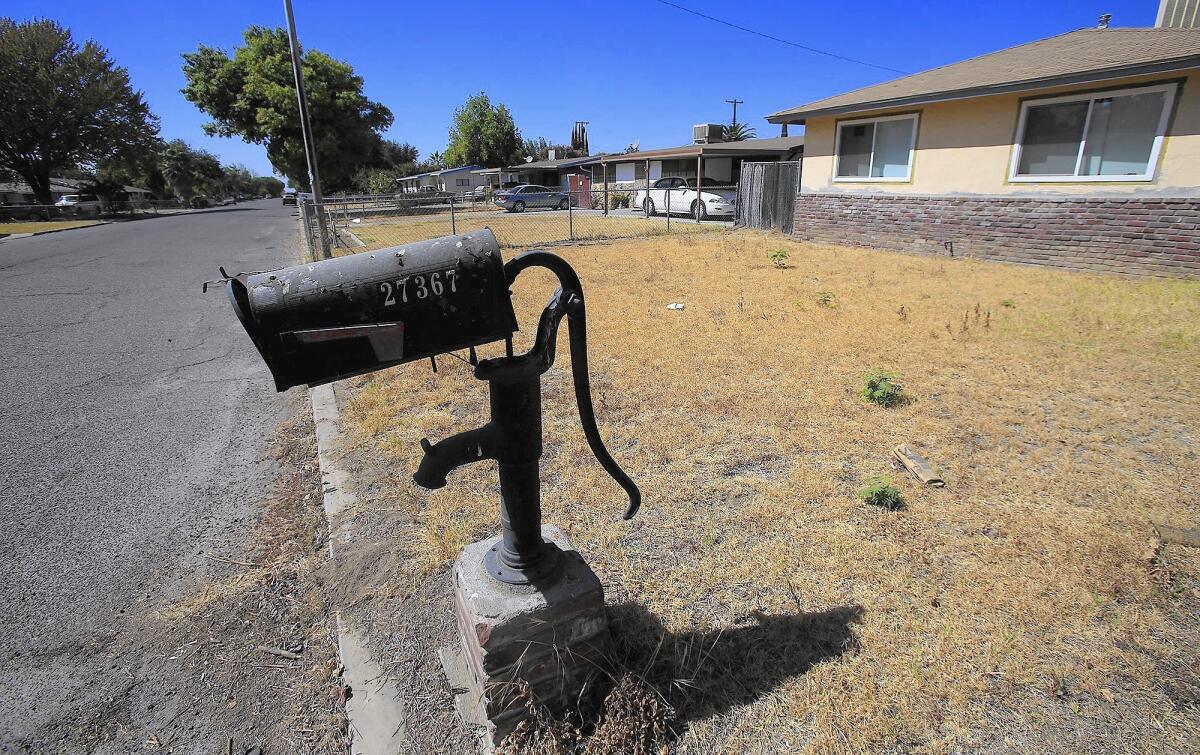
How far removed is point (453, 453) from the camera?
1.76m

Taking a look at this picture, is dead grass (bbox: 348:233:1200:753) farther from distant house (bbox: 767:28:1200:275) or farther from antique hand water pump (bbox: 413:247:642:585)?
distant house (bbox: 767:28:1200:275)

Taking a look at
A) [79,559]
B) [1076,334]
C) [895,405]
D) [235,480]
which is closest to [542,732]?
[79,559]

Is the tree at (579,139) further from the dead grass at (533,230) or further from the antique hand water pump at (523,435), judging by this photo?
the antique hand water pump at (523,435)

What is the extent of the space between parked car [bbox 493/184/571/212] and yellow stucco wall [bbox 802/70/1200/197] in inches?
801

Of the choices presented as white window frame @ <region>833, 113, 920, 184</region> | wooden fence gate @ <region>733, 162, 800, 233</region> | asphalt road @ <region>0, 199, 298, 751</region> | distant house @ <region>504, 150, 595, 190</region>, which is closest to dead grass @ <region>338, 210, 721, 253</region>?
wooden fence gate @ <region>733, 162, 800, 233</region>

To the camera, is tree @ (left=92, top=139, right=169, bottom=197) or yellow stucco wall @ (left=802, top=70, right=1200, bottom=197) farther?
tree @ (left=92, top=139, right=169, bottom=197)

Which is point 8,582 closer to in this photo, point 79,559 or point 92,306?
point 79,559

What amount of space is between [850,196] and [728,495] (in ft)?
39.8

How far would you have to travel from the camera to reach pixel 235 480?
3.75 metres

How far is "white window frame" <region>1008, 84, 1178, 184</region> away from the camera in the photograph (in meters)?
8.69

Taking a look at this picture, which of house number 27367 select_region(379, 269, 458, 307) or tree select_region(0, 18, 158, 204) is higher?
tree select_region(0, 18, 158, 204)

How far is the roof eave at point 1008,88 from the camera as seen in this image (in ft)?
27.0

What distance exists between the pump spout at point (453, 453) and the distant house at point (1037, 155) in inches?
438

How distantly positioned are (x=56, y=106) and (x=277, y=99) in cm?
1927
